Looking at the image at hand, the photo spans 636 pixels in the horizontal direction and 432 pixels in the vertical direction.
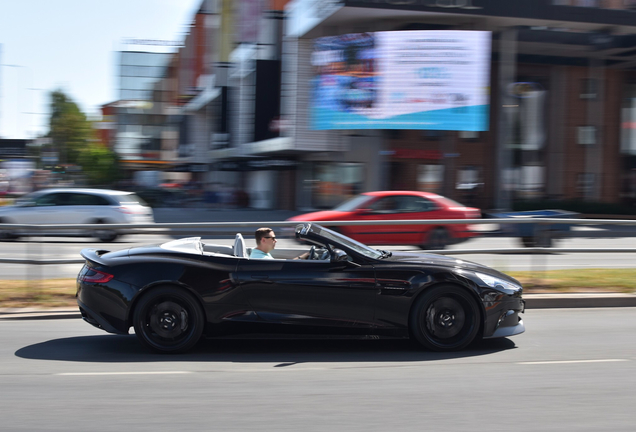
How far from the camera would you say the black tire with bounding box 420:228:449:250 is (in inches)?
364

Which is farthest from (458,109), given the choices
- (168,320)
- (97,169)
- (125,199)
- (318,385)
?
(97,169)

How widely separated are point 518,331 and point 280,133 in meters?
29.3

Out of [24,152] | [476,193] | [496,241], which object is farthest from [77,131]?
[496,241]

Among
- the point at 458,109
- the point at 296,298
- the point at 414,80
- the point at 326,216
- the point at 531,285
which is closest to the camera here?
the point at 296,298

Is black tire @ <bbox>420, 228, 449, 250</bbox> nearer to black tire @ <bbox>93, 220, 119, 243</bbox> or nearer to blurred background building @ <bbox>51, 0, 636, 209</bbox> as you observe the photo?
black tire @ <bbox>93, 220, 119, 243</bbox>

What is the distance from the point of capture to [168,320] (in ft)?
19.2

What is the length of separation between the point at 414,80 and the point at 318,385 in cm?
2531

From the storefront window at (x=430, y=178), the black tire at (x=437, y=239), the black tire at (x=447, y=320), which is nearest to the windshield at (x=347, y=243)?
the black tire at (x=447, y=320)

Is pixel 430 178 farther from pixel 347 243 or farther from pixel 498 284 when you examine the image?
pixel 347 243

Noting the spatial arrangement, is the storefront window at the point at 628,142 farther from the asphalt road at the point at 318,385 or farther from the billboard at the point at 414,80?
the asphalt road at the point at 318,385

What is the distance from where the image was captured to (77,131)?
67438mm

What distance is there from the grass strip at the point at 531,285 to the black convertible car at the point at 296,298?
8.37 feet

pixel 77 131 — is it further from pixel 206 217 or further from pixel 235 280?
pixel 235 280

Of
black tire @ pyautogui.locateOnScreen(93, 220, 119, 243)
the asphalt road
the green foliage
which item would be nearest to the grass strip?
black tire @ pyautogui.locateOnScreen(93, 220, 119, 243)
